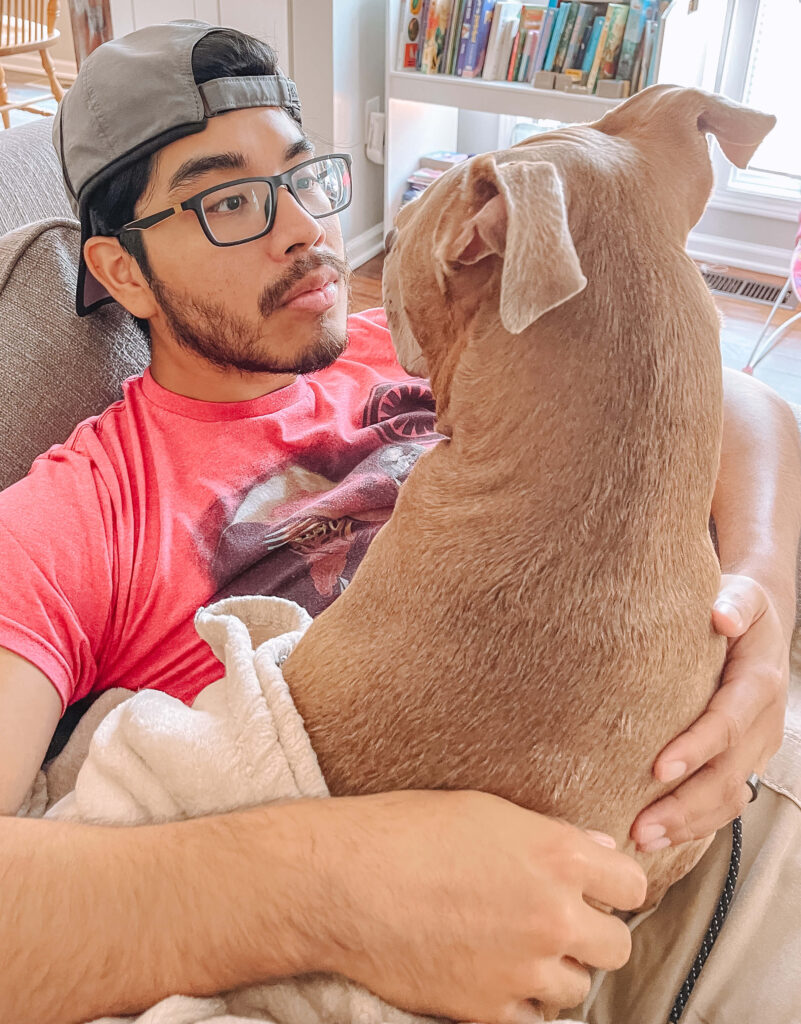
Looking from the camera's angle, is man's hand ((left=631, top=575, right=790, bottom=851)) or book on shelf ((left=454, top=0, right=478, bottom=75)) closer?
man's hand ((left=631, top=575, right=790, bottom=851))

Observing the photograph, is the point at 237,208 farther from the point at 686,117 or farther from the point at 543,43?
the point at 543,43

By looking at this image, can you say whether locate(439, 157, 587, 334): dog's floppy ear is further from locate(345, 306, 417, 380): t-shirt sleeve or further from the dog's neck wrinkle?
locate(345, 306, 417, 380): t-shirt sleeve

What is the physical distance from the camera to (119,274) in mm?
1532

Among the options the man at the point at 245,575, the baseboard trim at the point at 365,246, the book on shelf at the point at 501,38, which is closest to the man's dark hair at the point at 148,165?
the man at the point at 245,575

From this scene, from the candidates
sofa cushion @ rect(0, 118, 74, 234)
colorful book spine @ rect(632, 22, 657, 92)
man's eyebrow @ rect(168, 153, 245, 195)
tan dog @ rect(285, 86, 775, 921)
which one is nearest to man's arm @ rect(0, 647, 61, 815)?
tan dog @ rect(285, 86, 775, 921)

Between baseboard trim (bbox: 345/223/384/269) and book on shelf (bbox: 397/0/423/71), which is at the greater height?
book on shelf (bbox: 397/0/423/71)

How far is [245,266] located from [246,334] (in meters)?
0.11

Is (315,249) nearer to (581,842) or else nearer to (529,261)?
(529,261)

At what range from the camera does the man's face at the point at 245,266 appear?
142cm

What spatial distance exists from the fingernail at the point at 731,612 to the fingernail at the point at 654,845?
210 mm

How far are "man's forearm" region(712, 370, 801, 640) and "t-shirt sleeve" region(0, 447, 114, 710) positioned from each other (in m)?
0.87

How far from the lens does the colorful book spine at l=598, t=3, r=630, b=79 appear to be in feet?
11.8

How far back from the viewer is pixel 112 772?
90 cm

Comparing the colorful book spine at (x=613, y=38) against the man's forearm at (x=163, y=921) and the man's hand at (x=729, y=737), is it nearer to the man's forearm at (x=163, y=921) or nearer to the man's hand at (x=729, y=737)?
the man's hand at (x=729, y=737)
